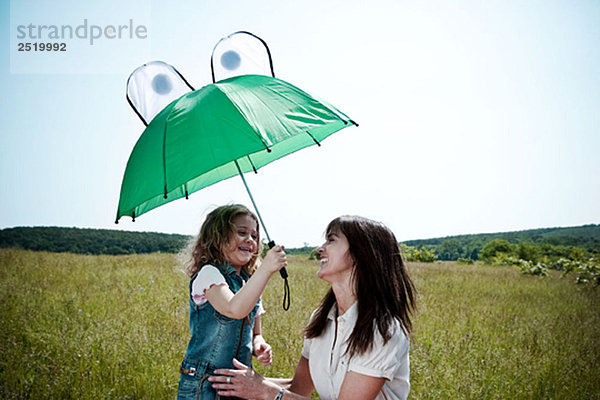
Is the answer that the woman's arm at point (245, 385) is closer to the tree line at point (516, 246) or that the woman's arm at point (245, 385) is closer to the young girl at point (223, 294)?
the young girl at point (223, 294)

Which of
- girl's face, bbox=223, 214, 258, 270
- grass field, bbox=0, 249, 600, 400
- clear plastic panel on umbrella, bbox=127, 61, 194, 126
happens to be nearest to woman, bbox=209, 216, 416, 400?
girl's face, bbox=223, 214, 258, 270

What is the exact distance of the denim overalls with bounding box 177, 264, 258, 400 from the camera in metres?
2.04

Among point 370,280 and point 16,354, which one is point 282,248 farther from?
point 16,354

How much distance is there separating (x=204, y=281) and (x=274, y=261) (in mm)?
456

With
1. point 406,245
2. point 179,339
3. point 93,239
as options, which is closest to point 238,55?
point 179,339

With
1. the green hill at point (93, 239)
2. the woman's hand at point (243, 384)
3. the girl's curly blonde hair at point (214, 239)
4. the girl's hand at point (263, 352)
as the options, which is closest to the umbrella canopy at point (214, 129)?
the girl's curly blonde hair at point (214, 239)

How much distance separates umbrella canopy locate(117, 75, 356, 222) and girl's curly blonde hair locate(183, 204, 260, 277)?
406 millimetres

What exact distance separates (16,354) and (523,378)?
16.8 ft

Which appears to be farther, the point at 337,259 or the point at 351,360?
the point at 337,259

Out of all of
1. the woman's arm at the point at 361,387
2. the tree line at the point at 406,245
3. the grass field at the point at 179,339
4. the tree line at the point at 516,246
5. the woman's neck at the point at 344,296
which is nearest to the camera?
the woman's arm at the point at 361,387

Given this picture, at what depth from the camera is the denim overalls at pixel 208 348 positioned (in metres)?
2.04

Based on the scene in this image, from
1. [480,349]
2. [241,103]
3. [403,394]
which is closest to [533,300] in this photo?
[480,349]

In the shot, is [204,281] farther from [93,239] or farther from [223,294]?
[93,239]

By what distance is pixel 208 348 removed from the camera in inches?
82.1
